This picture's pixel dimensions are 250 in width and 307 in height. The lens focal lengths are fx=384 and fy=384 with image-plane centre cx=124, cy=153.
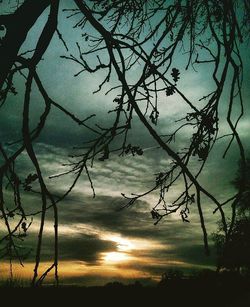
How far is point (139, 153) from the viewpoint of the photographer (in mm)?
3506

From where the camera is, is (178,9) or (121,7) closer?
(178,9)

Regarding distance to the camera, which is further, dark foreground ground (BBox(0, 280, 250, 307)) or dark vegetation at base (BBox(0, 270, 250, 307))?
dark vegetation at base (BBox(0, 270, 250, 307))

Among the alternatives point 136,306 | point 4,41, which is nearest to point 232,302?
point 136,306

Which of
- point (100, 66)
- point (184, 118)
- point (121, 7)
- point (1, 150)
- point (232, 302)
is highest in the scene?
point (121, 7)

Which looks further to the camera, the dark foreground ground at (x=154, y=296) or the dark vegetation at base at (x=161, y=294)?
the dark vegetation at base at (x=161, y=294)

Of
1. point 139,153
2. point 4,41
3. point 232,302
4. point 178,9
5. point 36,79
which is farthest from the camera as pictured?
point 232,302

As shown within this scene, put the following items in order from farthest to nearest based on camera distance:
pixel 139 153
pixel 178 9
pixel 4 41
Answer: pixel 178 9 < pixel 139 153 < pixel 4 41

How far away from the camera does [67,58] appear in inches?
126

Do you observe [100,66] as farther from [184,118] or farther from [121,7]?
[121,7]

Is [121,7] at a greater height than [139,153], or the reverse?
[121,7]

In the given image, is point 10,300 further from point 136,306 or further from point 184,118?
point 184,118

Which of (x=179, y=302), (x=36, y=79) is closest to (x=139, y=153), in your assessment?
(x=36, y=79)

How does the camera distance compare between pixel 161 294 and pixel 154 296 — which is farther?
pixel 161 294

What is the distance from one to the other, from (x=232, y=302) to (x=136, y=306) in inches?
228
